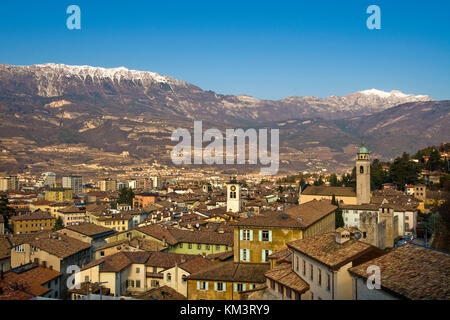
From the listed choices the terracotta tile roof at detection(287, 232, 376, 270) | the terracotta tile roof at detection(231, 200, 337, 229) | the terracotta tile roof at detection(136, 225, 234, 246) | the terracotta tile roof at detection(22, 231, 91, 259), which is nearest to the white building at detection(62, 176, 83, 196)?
the terracotta tile roof at detection(136, 225, 234, 246)

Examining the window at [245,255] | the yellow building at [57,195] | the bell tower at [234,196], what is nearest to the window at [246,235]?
the window at [245,255]

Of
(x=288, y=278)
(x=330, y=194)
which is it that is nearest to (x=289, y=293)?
(x=288, y=278)

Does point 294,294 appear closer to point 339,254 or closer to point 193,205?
point 339,254

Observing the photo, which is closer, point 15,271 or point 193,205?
point 15,271

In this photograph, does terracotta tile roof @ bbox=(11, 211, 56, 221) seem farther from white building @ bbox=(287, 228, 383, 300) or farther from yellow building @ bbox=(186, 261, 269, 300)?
white building @ bbox=(287, 228, 383, 300)

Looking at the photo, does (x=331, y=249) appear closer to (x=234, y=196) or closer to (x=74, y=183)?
(x=234, y=196)
